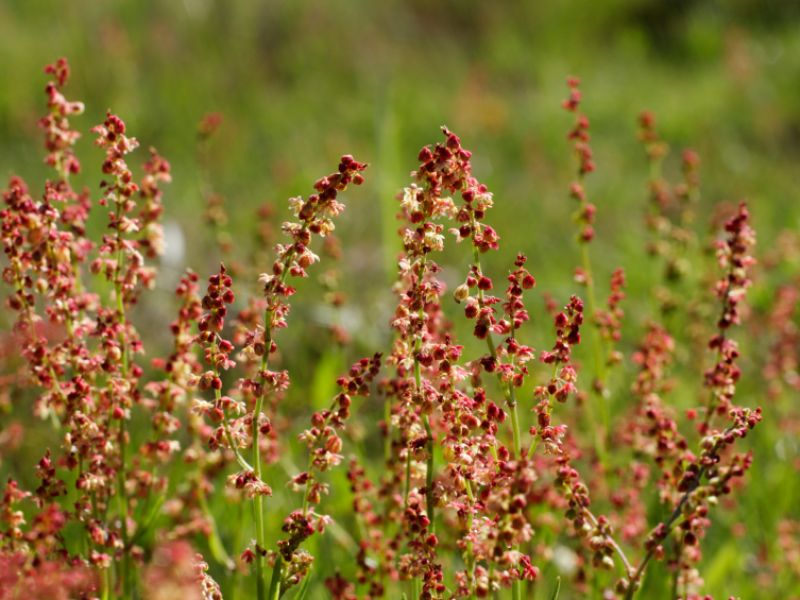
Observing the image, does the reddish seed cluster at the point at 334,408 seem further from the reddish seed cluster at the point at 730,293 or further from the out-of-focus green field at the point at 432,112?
the out-of-focus green field at the point at 432,112

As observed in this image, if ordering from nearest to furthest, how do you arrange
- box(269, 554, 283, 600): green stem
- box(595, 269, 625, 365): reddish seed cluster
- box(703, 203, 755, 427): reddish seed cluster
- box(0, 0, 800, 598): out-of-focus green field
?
box(269, 554, 283, 600): green stem
box(703, 203, 755, 427): reddish seed cluster
box(595, 269, 625, 365): reddish seed cluster
box(0, 0, 800, 598): out-of-focus green field

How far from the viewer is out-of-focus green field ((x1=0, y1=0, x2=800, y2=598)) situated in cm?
539

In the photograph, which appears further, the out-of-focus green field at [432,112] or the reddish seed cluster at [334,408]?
the out-of-focus green field at [432,112]

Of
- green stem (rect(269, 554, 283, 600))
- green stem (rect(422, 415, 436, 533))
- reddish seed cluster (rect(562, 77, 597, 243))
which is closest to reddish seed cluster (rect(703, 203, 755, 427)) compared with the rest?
reddish seed cluster (rect(562, 77, 597, 243))

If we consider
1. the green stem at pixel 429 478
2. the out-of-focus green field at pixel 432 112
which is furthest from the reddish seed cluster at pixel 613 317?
the out-of-focus green field at pixel 432 112

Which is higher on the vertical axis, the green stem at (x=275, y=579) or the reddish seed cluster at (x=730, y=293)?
the reddish seed cluster at (x=730, y=293)

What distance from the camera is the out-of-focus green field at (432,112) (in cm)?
539

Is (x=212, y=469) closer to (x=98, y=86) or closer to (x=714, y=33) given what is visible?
(x=98, y=86)

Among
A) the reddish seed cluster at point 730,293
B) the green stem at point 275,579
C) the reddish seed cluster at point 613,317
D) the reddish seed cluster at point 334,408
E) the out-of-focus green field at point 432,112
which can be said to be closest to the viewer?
the reddish seed cluster at point 334,408

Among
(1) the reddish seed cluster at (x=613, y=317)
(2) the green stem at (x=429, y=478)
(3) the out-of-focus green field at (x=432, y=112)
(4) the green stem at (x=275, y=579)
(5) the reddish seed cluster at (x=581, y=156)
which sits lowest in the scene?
(4) the green stem at (x=275, y=579)

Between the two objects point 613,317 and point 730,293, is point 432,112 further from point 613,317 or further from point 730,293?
point 730,293

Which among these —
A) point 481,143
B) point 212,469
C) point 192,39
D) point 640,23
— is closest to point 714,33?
point 640,23

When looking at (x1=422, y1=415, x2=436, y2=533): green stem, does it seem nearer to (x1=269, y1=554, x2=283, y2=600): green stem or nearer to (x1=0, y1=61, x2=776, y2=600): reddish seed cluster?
(x1=0, y1=61, x2=776, y2=600): reddish seed cluster

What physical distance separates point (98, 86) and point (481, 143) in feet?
11.3
